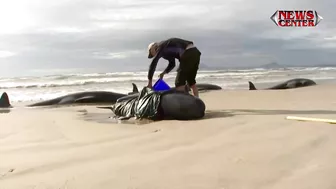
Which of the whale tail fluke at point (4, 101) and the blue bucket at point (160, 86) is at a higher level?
the blue bucket at point (160, 86)

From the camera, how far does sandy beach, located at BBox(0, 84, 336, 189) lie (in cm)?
251

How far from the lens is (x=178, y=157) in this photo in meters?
3.15

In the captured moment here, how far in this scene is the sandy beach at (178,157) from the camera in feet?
8.22

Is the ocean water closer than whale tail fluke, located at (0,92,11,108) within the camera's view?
No

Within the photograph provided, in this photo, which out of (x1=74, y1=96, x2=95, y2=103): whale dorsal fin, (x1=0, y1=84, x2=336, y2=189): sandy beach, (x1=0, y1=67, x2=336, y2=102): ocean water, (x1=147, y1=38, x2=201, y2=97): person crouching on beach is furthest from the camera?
(x1=0, y1=67, x2=336, y2=102): ocean water

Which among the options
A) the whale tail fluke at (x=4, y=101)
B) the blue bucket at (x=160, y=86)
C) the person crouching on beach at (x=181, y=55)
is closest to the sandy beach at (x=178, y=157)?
the blue bucket at (x=160, y=86)

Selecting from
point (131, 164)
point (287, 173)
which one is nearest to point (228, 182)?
point (287, 173)

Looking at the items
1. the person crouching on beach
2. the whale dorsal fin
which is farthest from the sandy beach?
the whale dorsal fin

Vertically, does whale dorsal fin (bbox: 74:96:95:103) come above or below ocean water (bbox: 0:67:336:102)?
above

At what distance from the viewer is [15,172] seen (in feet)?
9.32

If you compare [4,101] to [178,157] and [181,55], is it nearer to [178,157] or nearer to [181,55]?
[181,55]

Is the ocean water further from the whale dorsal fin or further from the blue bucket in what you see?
the blue bucket

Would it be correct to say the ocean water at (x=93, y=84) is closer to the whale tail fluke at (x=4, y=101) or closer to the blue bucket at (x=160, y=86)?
the whale tail fluke at (x=4, y=101)

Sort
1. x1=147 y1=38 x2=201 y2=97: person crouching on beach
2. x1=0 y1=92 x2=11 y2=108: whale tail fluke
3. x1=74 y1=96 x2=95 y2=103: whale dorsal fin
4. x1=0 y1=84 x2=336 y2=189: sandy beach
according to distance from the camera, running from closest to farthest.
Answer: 1. x1=0 y1=84 x2=336 y2=189: sandy beach
2. x1=147 y1=38 x2=201 y2=97: person crouching on beach
3. x1=0 y1=92 x2=11 y2=108: whale tail fluke
4. x1=74 y1=96 x2=95 y2=103: whale dorsal fin
